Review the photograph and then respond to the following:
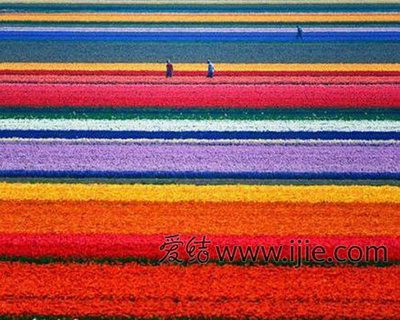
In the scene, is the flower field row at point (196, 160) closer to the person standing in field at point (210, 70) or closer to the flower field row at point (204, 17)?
the person standing in field at point (210, 70)

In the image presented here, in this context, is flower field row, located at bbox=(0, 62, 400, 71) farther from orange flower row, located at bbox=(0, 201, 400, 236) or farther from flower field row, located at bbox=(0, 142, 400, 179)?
orange flower row, located at bbox=(0, 201, 400, 236)

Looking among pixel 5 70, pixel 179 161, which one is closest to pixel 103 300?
pixel 179 161

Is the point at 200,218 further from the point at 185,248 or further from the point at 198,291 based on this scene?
the point at 198,291

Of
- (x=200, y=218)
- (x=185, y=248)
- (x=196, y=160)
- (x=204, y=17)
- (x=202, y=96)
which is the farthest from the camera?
(x=204, y=17)

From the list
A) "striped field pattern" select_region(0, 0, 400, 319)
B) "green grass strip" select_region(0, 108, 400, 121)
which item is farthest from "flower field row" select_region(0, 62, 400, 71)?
"green grass strip" select_region(0, 108, 400, 121)

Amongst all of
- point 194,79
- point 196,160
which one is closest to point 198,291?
point 196,160

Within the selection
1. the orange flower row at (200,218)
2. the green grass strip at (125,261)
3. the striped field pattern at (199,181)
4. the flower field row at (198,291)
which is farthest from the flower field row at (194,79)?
the flower field row at (198,291)
